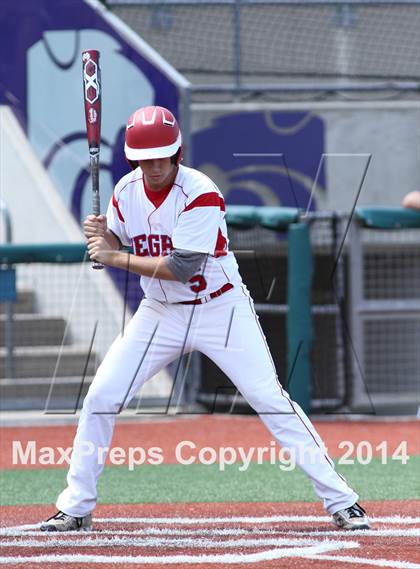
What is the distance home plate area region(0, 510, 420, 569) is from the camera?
4531 millimetres

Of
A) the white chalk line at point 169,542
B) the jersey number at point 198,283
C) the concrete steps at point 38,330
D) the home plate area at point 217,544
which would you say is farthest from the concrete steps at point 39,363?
the white chalk line at point 169,542

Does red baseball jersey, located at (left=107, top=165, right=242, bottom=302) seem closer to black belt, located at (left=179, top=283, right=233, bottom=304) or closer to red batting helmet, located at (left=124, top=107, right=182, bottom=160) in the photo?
black belt, located at (left=179, top=283, right=233, bottom=304)

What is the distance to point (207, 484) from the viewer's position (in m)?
7.21

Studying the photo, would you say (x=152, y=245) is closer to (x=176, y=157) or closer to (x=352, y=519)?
(x=176, y=157)

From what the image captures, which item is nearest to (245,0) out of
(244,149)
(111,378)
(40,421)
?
(244,149)

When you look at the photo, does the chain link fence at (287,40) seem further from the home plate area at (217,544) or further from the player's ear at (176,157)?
the home plate area at (217,544)

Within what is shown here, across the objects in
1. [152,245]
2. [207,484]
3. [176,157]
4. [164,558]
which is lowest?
[207,484]

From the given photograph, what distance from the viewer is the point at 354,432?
31.3 feet

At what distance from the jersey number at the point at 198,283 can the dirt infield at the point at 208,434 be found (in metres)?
3.10

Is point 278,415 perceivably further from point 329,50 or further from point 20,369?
point 329,50

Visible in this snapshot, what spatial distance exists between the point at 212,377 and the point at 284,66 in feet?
13.7

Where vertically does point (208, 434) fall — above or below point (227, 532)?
Answer: below

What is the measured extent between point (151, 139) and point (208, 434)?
4.71 m

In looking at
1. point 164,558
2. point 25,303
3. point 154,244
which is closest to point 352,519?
point 164,558
